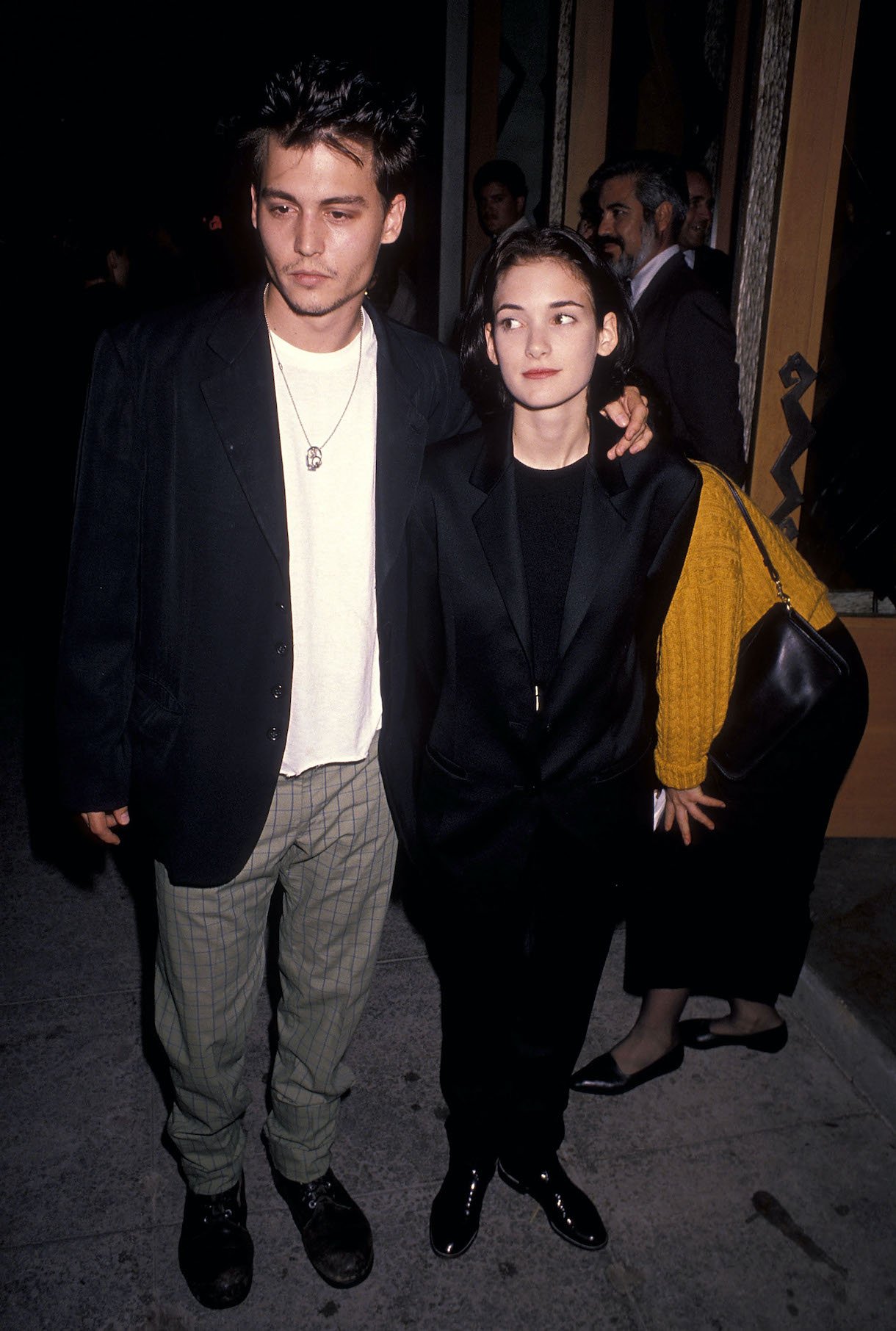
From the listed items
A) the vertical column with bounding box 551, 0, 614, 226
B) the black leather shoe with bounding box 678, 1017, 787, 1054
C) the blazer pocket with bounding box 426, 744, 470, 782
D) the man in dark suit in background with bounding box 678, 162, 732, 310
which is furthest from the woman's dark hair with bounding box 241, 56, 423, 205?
the vertical column with bounding box 551, 0, 614, 226

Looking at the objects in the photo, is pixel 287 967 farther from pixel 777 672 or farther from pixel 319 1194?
pixel 777 672

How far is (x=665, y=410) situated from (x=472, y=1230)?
1906 millimetres

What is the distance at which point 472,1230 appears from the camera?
210cm

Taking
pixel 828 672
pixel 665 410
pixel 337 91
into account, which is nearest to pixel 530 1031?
pixel 828 672

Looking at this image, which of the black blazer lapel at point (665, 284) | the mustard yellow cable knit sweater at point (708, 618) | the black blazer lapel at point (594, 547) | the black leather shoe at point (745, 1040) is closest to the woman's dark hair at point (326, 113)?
the black blazer lapel at point (594, 547)

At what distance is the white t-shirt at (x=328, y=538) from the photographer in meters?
1.71

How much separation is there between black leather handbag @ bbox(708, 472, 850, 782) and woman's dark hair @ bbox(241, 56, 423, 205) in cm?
96

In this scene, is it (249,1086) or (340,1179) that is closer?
(340,1179)

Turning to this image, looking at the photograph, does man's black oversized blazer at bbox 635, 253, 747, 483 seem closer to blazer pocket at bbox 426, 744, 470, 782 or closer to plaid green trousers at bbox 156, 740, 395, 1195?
blazer pocket at bbox 426, 744, 470, 782

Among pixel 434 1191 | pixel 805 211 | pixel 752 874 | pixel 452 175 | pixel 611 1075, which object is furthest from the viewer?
pixel 452 175

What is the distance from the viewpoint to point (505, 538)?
172 cm

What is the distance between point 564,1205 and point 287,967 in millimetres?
861

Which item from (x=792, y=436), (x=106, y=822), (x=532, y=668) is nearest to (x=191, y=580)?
(x=106, y=822)

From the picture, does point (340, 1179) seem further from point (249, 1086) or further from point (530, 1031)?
point (530, 1031)
